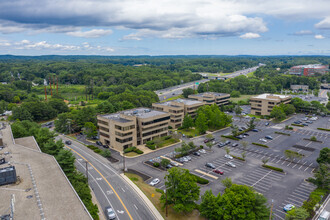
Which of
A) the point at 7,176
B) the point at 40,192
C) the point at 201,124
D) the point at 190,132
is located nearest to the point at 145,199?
the point at 40,192

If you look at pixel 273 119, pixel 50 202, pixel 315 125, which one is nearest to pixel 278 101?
pixel 273 119

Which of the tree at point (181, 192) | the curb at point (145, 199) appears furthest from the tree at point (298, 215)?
the curb at point (145, 199)

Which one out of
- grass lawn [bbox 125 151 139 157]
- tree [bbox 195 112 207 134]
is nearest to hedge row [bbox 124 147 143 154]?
grass lawn [bbox 125 151 139 157]

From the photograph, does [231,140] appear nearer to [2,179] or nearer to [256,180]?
[256,180]

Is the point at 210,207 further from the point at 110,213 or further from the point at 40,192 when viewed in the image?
the point at 40,192

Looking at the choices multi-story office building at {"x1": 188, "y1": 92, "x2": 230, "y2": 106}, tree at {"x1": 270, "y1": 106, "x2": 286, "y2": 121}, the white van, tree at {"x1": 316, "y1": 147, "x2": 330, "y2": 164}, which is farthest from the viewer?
multi-story office building at {"x1": 188, "y1": 92, "x2": 230, "y2": 106}

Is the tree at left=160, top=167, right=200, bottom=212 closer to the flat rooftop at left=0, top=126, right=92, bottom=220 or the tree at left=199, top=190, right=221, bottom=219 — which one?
the tree at left=199, top=190, right=221, bottom=219

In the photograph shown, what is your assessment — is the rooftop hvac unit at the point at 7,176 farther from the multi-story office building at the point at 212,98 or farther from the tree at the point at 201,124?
the multi-story office building at the point at 212,98
